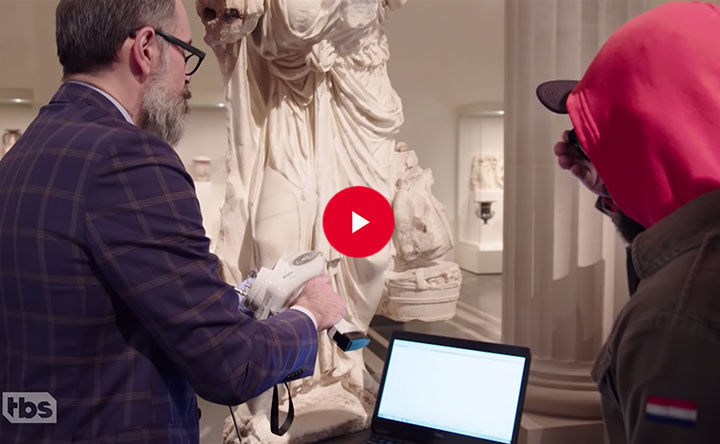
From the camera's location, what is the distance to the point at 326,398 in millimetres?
2457

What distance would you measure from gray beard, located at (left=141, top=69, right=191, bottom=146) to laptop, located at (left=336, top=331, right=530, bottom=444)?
3.59ft

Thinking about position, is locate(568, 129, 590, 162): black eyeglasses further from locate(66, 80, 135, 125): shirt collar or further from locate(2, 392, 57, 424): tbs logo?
locate(2, 392, 57, 424): tbs logo

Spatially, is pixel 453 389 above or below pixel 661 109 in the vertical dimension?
below

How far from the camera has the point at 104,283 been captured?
100 centimetres

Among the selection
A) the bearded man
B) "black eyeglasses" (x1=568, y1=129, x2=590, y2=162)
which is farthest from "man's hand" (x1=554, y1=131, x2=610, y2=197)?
the bearded man

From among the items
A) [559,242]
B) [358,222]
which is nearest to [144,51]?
[559,242]

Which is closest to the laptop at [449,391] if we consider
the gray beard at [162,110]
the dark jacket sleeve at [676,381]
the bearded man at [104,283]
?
the bearded man at [104,283]

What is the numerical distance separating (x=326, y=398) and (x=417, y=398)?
1.90 feet

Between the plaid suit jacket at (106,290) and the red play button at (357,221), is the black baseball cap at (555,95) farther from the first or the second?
the red play button at (357,221)

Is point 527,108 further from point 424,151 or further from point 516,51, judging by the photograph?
point 424,151

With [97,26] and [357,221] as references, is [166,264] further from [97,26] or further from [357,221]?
[357,221]

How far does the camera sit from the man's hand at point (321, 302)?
4.22ft

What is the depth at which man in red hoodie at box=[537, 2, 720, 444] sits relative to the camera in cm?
54

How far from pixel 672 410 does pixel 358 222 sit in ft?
6.98
